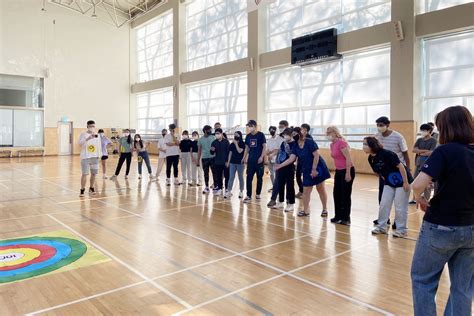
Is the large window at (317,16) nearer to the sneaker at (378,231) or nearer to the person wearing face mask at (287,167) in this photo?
the person wearing face mask at (287,167)

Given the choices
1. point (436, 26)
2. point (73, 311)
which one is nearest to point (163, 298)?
point (73, 311)

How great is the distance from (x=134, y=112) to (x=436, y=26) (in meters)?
21.5

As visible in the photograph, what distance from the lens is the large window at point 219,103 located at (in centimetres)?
2016

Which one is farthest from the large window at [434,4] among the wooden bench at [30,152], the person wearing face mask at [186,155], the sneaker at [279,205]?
the wooden bench at [30,152]

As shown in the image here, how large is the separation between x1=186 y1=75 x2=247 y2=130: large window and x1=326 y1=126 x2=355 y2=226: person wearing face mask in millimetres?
13438

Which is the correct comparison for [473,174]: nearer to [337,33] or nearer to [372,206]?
[372,206]

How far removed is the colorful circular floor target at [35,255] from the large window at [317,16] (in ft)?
43.2

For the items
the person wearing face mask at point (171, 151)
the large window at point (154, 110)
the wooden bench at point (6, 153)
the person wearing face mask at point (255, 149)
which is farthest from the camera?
the large window at point (154, 110)

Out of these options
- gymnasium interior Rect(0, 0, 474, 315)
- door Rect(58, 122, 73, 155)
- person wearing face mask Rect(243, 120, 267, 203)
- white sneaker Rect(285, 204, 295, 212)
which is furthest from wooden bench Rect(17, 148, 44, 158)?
white sneaker Rect(285, 204, 295, 212)

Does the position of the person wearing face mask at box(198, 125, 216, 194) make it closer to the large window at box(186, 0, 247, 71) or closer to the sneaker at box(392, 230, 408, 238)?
the sneaker at box(392, 230, 408, 238)

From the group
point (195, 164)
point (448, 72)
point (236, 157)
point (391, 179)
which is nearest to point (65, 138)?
point (195, 164)

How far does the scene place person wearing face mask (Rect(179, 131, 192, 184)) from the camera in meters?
10.7

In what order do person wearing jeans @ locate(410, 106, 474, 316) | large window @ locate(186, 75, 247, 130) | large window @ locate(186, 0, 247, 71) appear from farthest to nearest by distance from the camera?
large window @ locate(186, 75, 247, 130)
large window @ locate(186, 0, 247, 71)
person wearing jeans @ locate(410, 106, 474, 316)

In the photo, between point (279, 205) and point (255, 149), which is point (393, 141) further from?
point (255, 149)
